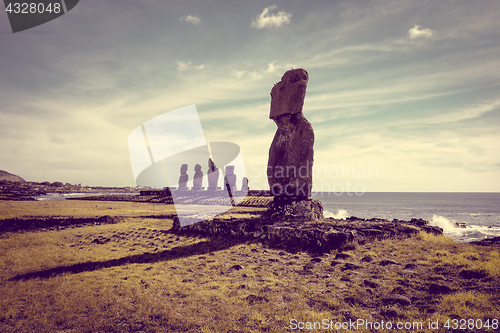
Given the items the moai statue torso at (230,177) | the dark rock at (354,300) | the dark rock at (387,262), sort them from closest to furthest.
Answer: the dark rock at (354,300) < the dark rock at (387,262) < the moai statue torso at (230,177)

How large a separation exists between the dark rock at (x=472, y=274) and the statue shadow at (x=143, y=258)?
27.2ft

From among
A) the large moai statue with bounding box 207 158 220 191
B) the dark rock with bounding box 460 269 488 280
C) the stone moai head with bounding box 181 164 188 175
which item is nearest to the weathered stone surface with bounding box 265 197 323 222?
the dark rock with bounding box 460 269 488 280

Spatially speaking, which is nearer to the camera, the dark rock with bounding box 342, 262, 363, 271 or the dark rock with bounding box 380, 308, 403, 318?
the dark rock with bounding box 380, 308, 403, 318

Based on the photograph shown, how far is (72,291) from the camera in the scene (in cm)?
690

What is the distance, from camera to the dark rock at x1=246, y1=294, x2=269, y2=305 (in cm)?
593

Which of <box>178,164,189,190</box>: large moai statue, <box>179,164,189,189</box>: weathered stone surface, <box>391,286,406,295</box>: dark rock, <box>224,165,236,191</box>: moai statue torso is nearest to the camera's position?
<box>391,286,406,295</box>: dark rock

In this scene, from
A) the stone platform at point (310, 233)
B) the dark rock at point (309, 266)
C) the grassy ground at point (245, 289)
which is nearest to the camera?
the grassy ground at point (245, 289)

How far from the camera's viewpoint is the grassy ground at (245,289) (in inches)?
199

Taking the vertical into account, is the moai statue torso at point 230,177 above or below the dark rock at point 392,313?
above

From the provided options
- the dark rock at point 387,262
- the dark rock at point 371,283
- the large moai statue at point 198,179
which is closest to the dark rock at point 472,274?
the dark rock at point 387,262

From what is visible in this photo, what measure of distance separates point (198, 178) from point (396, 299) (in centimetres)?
5870

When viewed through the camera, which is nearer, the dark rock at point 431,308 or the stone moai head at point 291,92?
the dark rock at point 431,308

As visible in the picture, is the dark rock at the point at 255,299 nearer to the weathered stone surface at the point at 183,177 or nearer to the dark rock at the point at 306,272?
the dark rock at the point at 306,272

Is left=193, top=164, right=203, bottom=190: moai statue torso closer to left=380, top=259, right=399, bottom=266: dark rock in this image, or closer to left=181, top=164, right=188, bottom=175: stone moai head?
left=181, top=164, right=188, bottom=175: stone moai head
